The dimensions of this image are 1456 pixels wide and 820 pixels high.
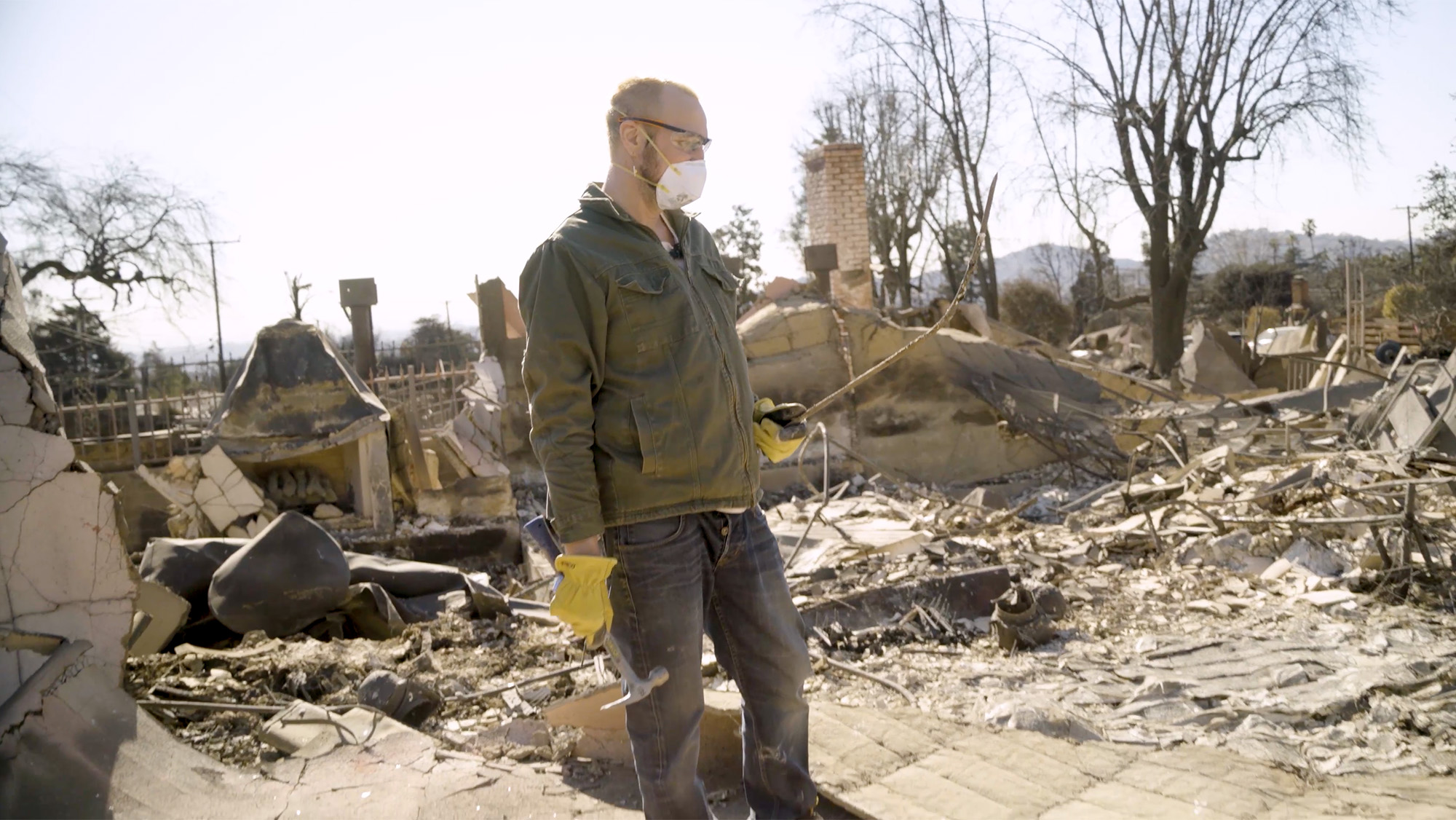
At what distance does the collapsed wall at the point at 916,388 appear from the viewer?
1132 centimetres

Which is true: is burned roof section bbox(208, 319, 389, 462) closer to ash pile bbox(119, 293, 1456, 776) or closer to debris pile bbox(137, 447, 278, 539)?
debris pile bbox(137, 447, 278, 539)

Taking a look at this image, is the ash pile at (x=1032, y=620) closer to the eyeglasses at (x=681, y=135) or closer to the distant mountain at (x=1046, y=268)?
the eyeglasses at (x=681, y=135)

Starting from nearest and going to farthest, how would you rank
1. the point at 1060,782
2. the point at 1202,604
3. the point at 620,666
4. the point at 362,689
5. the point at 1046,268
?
the point at 620,666 < the point at 1060,782 < the point at 362,689 < the point at 1202,604 < the point at 1046,268

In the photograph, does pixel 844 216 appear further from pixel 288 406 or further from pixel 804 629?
pixel 804 629

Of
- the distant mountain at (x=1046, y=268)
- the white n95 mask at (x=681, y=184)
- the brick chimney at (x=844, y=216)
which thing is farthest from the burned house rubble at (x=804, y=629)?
the distant mountain at (x=1046, y=268)

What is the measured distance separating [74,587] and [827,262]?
11.1 meters

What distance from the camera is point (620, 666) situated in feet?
7.45

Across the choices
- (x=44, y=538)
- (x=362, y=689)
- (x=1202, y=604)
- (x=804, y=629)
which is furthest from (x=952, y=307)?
(x=1202, y=604)

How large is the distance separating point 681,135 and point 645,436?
0.66 m

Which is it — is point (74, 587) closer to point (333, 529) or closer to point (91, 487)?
point (91, 487)

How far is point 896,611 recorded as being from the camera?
500cm

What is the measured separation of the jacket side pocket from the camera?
7.12 ft

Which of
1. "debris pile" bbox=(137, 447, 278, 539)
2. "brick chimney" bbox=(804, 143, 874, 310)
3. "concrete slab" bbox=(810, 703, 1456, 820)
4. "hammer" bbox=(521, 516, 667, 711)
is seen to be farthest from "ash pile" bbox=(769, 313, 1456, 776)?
"brick chimney" bbox=(804, 143, 874, 310)

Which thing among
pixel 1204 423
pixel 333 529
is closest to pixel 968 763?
pixel 333 529
